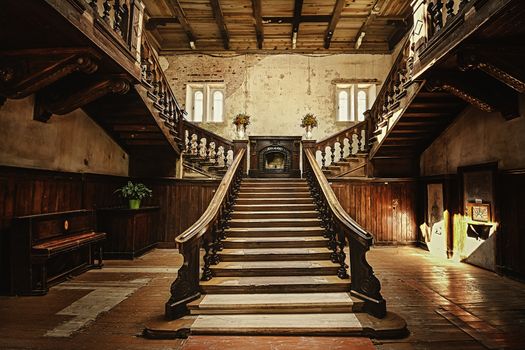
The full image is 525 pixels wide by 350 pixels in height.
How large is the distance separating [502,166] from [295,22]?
594cm

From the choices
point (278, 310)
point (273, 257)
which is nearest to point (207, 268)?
point (273, 257)

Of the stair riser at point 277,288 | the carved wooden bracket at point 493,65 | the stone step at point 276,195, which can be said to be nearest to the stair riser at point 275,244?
the stair riser at point 277,288

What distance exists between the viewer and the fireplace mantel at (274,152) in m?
8.26

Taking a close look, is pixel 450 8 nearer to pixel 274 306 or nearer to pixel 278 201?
pixel 278 201

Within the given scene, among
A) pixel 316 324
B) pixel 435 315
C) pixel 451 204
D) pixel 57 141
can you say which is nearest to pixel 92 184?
pixel 57 141

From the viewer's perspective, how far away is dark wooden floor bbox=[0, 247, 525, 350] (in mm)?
2736

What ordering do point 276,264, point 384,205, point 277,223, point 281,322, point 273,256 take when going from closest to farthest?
point 281,322
point 276,264
point 273,256
point 277,223
point 384,205

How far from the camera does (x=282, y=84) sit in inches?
380

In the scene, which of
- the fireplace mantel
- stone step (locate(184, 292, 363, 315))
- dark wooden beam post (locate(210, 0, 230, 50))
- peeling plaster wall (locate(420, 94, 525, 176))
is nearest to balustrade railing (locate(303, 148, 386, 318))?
stone step (locate(184, 292, 363, 315))

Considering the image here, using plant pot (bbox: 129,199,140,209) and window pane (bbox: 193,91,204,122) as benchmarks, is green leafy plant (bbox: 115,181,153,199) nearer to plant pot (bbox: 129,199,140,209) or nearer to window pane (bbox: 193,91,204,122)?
plant pot (bbox: 129,199,140,209)

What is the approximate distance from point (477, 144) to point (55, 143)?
271 inches

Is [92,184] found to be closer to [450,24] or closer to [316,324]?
[316,324]

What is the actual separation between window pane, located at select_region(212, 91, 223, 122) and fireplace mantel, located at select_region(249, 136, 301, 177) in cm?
210

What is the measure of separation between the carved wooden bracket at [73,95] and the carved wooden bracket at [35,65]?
725mm
